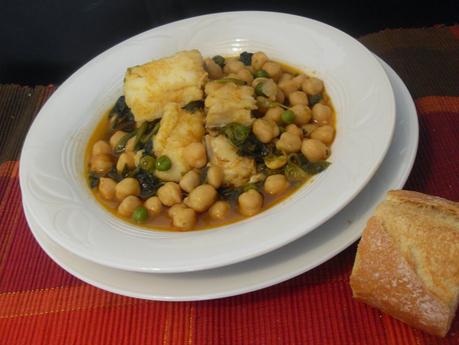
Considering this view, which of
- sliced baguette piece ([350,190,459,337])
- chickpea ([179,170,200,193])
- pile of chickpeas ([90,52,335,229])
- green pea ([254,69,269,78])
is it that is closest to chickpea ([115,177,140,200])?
pile of chickpeas ([90,52,335,229])

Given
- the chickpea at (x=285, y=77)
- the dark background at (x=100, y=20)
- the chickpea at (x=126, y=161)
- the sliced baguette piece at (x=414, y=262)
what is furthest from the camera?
the dark background at (x=100, y=20)

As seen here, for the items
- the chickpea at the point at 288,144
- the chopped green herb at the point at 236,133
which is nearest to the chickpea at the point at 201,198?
the chopped green herb at the point at 236,133

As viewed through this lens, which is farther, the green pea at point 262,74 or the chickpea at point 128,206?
the green pea at point 262,74

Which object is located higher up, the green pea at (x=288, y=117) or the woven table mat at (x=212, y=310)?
the green pea at (x=288, y=117)

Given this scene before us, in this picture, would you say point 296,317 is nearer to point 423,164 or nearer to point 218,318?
point 218,318

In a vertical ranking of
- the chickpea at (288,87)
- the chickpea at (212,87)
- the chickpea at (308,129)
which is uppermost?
the chickpea at (212,87)

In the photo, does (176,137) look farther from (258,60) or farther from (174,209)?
(258,60)

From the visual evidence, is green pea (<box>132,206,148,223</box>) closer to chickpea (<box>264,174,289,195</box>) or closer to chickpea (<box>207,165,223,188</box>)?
chickpea (<box>207,165,223,188</box>)

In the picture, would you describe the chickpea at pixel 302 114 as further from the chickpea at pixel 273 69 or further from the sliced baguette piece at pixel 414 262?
the sliced baguette piece at pixel 414 262

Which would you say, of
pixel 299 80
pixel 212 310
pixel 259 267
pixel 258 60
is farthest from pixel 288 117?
pixel 212 310
